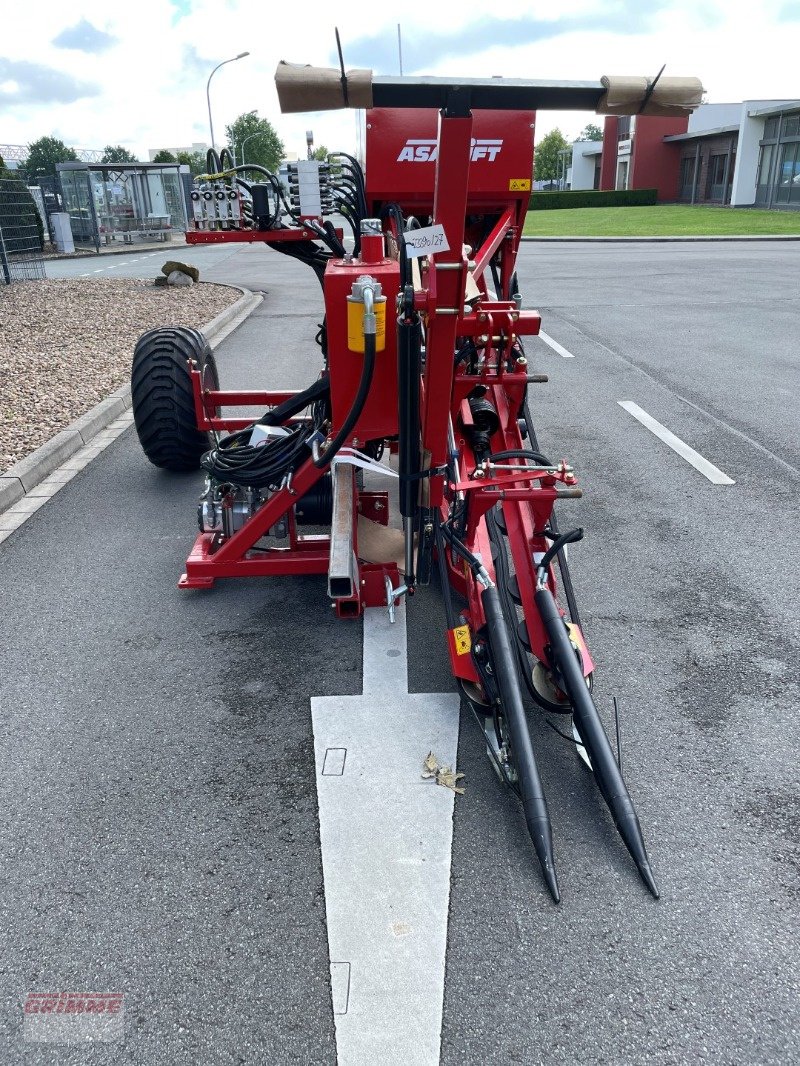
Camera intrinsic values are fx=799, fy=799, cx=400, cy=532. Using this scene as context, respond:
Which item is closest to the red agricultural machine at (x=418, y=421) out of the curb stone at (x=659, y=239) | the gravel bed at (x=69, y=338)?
the gravel bed at (x=69, y=338)

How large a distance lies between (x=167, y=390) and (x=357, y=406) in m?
2.43

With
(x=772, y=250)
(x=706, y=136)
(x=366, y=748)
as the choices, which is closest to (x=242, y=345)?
(x=366, y=748)

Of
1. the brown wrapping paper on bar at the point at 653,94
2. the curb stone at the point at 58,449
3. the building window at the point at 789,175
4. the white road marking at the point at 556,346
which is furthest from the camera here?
the building window at the point at 789,175

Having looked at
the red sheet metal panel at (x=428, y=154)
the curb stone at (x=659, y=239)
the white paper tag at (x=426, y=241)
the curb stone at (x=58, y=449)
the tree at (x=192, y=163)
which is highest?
the tree at (x=192, y=163)

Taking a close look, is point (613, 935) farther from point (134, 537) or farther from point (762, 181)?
point (762, 181)

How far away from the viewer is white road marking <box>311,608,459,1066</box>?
2.13 m

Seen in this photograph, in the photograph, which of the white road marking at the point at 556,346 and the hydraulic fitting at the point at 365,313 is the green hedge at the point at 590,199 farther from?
the hydraulic fitting at the point at 365,313

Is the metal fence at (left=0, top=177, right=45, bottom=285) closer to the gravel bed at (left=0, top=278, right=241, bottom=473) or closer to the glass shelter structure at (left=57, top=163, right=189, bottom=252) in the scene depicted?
the gravel bed at (left=0, top=278, right=241, bottom=473)

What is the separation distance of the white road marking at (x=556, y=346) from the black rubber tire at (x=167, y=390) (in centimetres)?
→ 515

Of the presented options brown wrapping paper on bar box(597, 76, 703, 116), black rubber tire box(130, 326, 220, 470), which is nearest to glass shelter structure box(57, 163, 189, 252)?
black rubber tire box(130, 326, 220, 470)

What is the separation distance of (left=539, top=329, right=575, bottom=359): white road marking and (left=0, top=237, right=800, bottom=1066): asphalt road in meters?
4.62

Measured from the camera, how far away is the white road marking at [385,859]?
7.00 ft

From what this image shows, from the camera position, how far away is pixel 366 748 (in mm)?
3098

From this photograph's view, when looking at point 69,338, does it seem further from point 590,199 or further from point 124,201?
point 590,199
